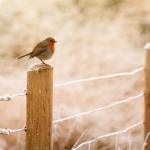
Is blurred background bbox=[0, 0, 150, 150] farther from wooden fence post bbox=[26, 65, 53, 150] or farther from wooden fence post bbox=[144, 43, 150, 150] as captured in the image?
wooden fence post bbox=[26, 65, 53, 150]

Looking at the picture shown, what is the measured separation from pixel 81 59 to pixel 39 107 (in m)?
1.91

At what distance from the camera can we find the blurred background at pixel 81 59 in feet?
8.65

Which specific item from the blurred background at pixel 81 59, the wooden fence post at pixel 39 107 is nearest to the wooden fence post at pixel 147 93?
the blurred background at pixel 81 59

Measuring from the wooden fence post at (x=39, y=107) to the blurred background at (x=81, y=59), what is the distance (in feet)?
2.20

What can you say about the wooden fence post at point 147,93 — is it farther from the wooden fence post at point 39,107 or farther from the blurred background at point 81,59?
the wooden fence post at point 39,107

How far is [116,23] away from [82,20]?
20.2 inches

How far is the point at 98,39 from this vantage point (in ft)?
12.3

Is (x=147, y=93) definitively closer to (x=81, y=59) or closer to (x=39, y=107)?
(x=39, y=107)

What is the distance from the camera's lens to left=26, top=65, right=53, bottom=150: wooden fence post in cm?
143

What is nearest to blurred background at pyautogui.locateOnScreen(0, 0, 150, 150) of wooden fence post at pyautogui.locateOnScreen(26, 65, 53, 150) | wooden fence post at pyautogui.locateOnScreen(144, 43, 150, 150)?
wooden fence post at pyautogui.locateOnScreen(144, 43, 150, 150)

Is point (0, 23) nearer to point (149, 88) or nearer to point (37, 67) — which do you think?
point (149, 88)

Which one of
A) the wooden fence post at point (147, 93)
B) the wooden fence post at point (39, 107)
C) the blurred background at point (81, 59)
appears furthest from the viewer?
the blurred background at point (81, 59)

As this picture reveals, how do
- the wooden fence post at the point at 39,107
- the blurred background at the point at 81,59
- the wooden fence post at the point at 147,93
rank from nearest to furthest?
the wooden fence post at the point at 39,107, the wooden fence post at the point at 147,93, the blurred background at the point at 81,59

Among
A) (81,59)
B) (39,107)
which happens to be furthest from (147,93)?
(81,59)
